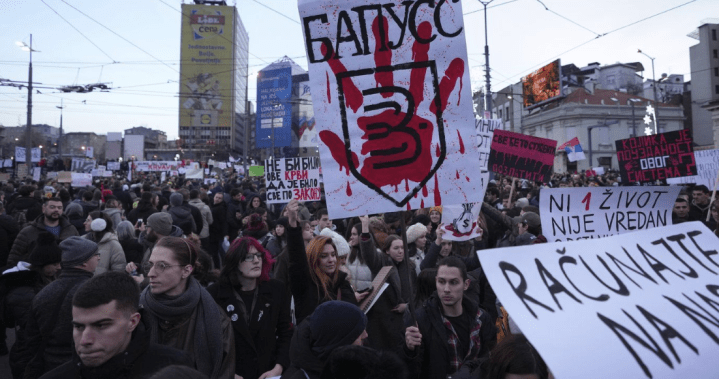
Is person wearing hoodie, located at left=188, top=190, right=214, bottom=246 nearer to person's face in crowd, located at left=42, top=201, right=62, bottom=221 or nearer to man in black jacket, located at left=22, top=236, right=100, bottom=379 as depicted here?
person's face in crowd, located at left=42, top=201, right=62, bottom=221

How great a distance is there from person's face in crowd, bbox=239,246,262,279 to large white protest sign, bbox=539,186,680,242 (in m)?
2.07

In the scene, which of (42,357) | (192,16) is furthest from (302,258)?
(192,16)

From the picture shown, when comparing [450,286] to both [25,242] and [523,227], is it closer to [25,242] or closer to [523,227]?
[523,227]

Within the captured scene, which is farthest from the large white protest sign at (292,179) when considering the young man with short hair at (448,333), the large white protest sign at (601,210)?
the young man with short hair at (448,333)

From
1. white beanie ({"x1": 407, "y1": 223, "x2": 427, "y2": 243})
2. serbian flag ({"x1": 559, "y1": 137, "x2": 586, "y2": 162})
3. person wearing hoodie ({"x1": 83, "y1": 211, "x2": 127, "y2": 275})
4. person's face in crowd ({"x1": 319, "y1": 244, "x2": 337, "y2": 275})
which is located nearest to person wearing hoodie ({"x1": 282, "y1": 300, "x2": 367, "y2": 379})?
person's face in crowd ({"x1": 319, "y1": 244, "x2": 337, "y2": 275})

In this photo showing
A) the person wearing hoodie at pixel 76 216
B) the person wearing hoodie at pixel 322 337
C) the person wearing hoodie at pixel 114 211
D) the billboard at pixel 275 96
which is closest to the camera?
the person wearing hoodie at pixel 322 337

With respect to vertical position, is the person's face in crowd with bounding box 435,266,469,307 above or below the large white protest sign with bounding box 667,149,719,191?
below

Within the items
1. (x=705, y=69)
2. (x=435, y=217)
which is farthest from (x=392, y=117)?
(x=705, y=69)

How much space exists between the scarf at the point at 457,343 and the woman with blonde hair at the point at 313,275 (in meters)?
1.00

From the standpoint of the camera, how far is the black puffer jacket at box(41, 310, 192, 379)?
222 cm

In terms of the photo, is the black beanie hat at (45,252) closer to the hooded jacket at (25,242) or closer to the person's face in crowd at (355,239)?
the hooded jacket at (25,242)

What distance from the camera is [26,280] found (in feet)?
14.1

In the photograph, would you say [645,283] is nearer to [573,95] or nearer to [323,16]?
[323,16]

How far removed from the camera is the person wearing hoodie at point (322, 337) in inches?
96.0
